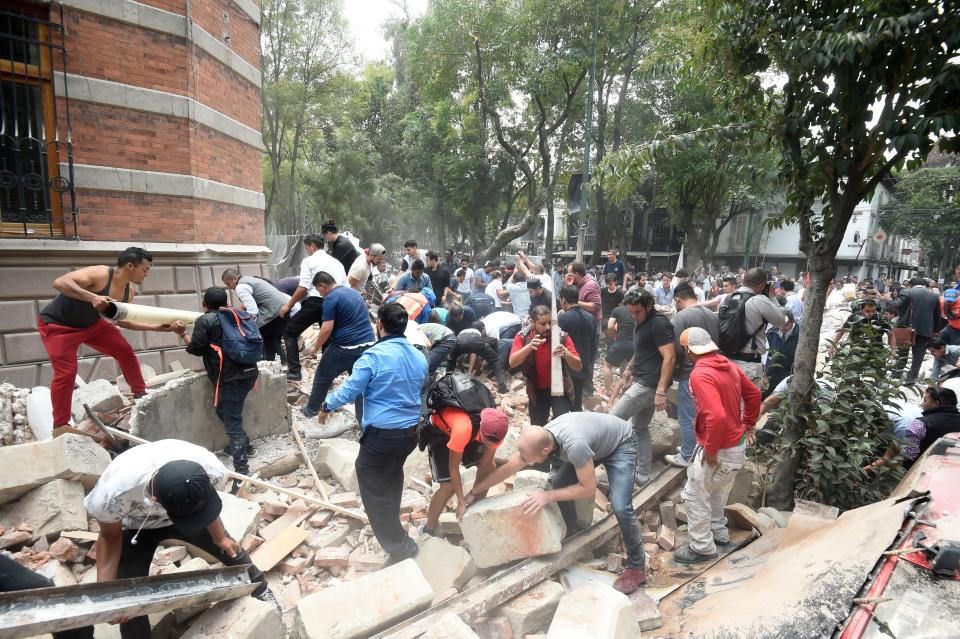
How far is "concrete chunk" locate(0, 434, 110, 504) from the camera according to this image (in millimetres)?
3635

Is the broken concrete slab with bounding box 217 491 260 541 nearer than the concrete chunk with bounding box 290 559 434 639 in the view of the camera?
No

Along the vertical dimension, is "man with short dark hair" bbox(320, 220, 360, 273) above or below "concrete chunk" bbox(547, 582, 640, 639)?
above

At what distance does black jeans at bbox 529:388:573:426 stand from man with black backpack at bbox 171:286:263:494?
2.65 metres

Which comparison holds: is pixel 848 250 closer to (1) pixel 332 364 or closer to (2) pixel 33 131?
(1) pixel 332 364

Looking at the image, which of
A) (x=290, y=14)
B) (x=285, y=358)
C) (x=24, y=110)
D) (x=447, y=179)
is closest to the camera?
(x=24, y=110)

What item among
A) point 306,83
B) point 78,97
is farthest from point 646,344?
point 306,83

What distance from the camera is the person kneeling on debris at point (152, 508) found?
7.95 feet

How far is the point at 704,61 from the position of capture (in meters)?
4.38

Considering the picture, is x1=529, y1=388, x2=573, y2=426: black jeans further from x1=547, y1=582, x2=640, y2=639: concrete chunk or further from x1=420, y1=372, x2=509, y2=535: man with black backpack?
x1=547, y1=582, x2=640, y2=639: concrete chunk

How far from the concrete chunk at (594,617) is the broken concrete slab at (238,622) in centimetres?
146

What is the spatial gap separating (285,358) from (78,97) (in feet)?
13.0

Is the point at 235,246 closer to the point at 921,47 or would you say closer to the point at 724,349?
the point at 724,349

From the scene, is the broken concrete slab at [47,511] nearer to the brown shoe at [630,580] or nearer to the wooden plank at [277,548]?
the wooden plank at [277,548]

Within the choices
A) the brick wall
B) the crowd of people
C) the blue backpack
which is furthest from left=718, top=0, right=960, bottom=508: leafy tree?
the brick wall
